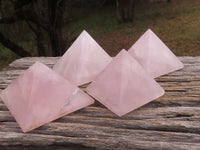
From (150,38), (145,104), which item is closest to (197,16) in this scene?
(150,38)

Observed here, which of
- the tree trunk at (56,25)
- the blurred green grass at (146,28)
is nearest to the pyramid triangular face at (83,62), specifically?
the tree trunk at (56,25)

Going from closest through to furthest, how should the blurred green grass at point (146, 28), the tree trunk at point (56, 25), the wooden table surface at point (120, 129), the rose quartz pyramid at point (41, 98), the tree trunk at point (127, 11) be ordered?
the wooden table surface at point (120, 129) < the rose quartz pyramid at point (41, 98) < the tree trunk at point (56, 25) < the blurred green grass at point (146, 28) < the tree trunk at point (127, 11)

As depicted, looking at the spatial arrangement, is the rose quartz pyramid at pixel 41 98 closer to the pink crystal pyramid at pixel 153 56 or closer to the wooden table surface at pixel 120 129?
the wooden table surface at pixel 120 129

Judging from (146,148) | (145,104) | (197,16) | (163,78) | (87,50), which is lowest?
(146,148)

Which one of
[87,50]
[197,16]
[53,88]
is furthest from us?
[197,16]

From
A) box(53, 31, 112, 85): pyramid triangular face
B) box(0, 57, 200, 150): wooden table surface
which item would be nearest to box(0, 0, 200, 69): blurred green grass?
box(53, 31, 112, 85): pyramid triangular face

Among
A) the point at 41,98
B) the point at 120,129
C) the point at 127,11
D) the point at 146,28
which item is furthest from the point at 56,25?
the point at 127,11

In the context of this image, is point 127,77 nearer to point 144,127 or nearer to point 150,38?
point 144,127
